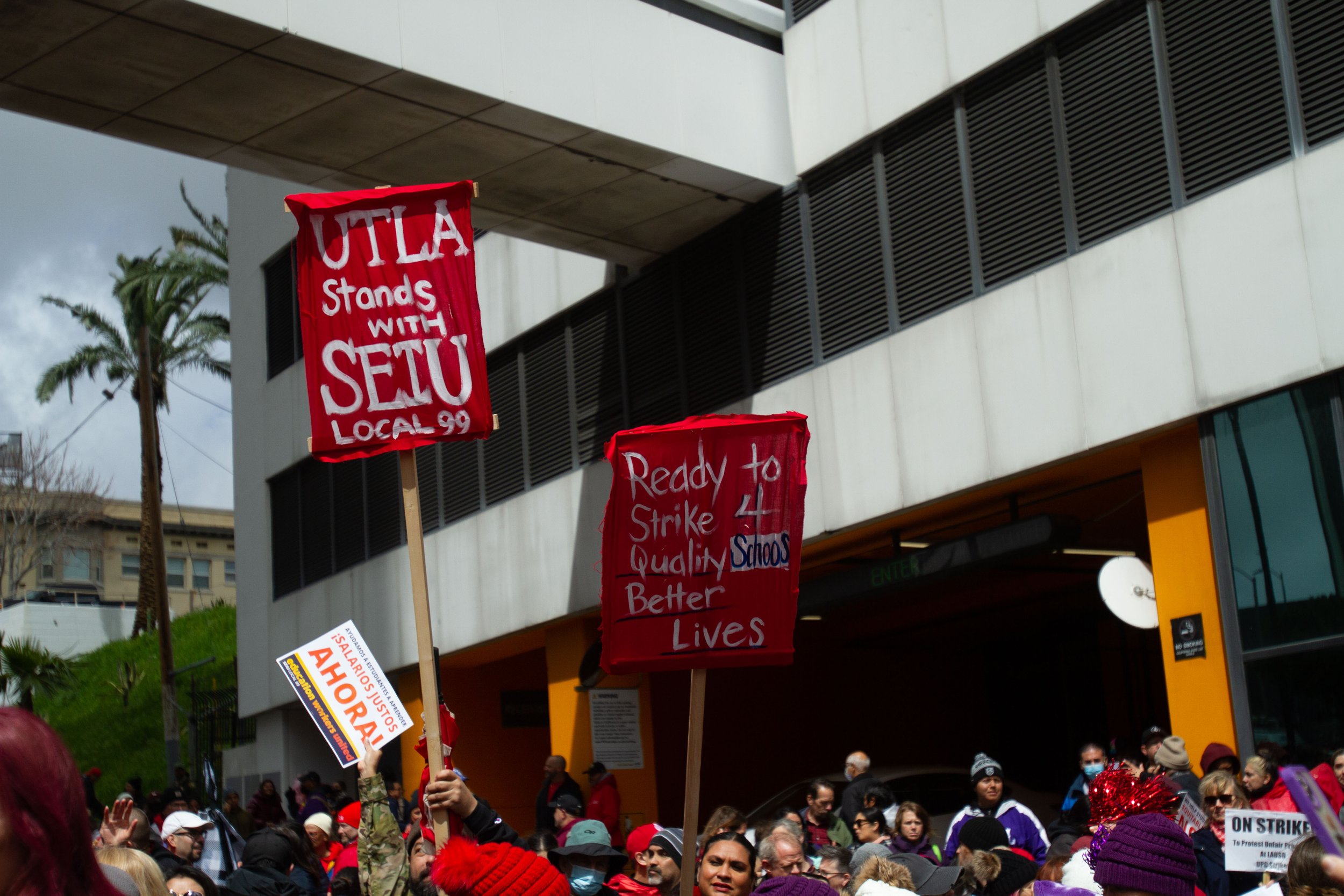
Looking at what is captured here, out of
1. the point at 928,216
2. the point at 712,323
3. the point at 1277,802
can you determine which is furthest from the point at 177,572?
the point at 1277,802

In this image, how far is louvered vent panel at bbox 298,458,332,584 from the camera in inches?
943

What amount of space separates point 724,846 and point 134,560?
75.9m

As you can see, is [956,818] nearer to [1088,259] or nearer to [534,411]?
[1088,259]

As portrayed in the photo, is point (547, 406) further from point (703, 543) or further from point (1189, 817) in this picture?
point (1189, 817)

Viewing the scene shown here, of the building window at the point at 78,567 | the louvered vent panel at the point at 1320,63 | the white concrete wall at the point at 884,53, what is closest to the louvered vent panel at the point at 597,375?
the white concrete wall at the point at 884,53

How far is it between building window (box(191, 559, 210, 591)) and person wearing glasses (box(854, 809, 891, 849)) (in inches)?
2671

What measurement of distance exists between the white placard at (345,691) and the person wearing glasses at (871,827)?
3.71 m

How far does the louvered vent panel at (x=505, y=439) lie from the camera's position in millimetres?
19953

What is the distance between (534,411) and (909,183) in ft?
21.8

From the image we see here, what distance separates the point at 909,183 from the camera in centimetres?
1498

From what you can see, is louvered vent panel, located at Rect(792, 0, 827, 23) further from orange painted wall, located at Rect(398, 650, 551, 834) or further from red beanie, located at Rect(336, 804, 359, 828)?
orange painted wall, located at Rect(398, 650, 551, 834)

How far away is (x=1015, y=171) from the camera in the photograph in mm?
13922

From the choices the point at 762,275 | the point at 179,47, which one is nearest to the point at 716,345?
the point at 762,275

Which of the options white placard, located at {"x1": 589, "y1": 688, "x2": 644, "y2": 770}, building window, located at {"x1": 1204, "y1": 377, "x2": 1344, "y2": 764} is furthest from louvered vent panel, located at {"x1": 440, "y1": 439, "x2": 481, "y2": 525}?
building window, located at {"x1": 1204, "y1": 377, "x2": 1344, "y2": 764}
